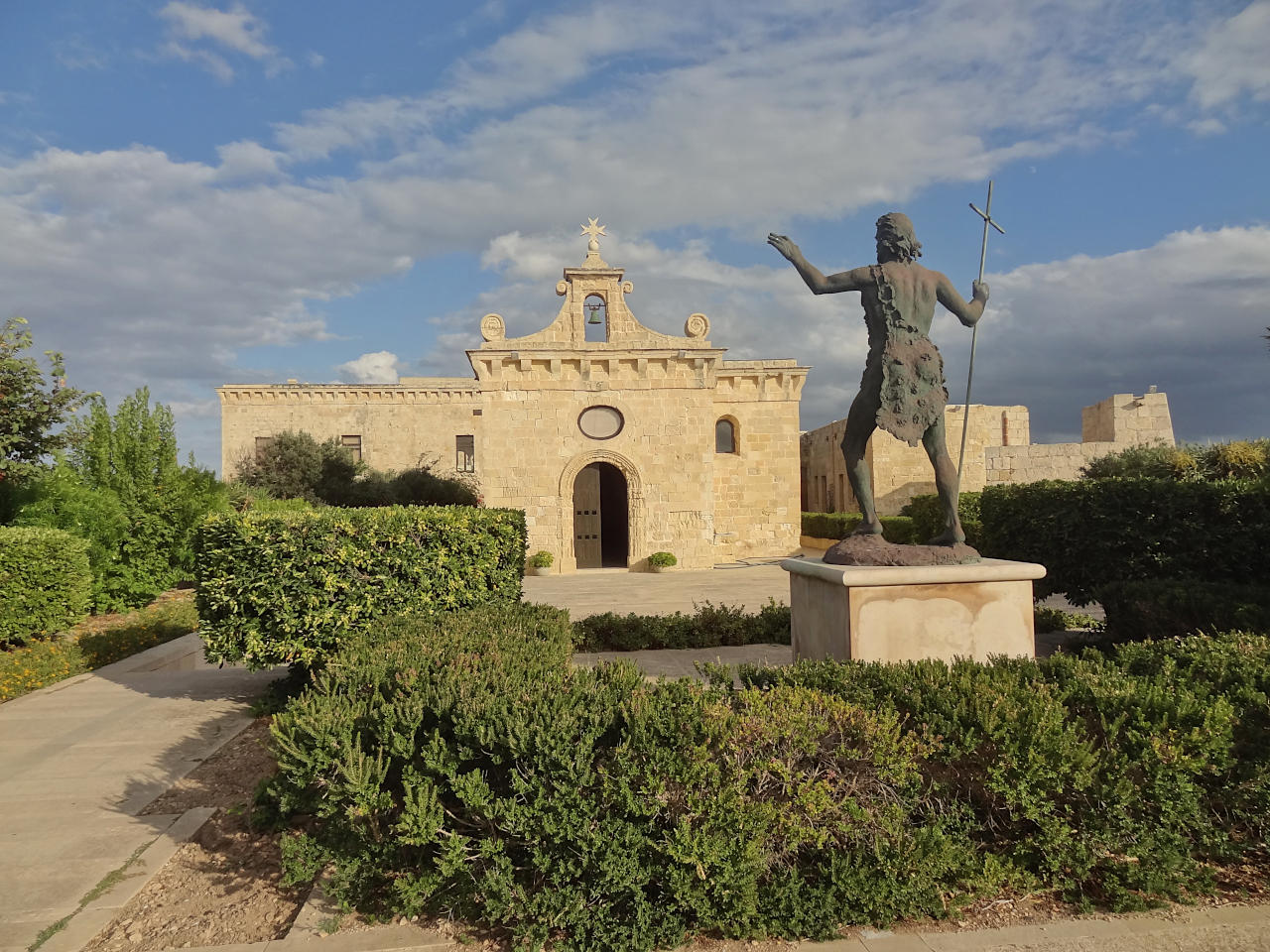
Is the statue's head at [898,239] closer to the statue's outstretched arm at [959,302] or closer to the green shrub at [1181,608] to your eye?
the statue's outstretched arm at [959,302]

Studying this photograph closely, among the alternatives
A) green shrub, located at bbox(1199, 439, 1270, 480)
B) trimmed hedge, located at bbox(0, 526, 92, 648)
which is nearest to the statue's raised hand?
trimmed hedge, located at bbox(0, 526, 92, 648)

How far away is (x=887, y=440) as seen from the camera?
84.6ft

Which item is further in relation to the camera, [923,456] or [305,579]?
[923,456]

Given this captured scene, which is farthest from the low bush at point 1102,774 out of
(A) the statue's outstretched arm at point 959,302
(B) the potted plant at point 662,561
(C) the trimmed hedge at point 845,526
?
(B) the potted plant at point 662,561

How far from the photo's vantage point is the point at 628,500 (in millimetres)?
21422

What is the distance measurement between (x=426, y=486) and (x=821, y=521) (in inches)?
579

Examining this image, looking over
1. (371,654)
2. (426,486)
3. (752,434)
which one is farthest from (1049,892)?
(426,486)

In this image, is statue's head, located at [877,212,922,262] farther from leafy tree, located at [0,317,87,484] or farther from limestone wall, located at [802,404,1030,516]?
limestone wall, located at [802,404,1030,516]

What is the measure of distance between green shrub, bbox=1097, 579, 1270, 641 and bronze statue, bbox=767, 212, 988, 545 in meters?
2.33

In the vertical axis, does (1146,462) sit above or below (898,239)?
below

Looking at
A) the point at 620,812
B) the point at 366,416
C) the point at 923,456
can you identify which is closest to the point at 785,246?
the point at 620,812

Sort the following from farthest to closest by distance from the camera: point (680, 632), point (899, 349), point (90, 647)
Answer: point (90, 647)
point (680, 632)
point (899, 349)

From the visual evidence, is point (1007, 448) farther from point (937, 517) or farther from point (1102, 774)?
point (1102, 774)

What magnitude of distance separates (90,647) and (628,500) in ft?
45.8
